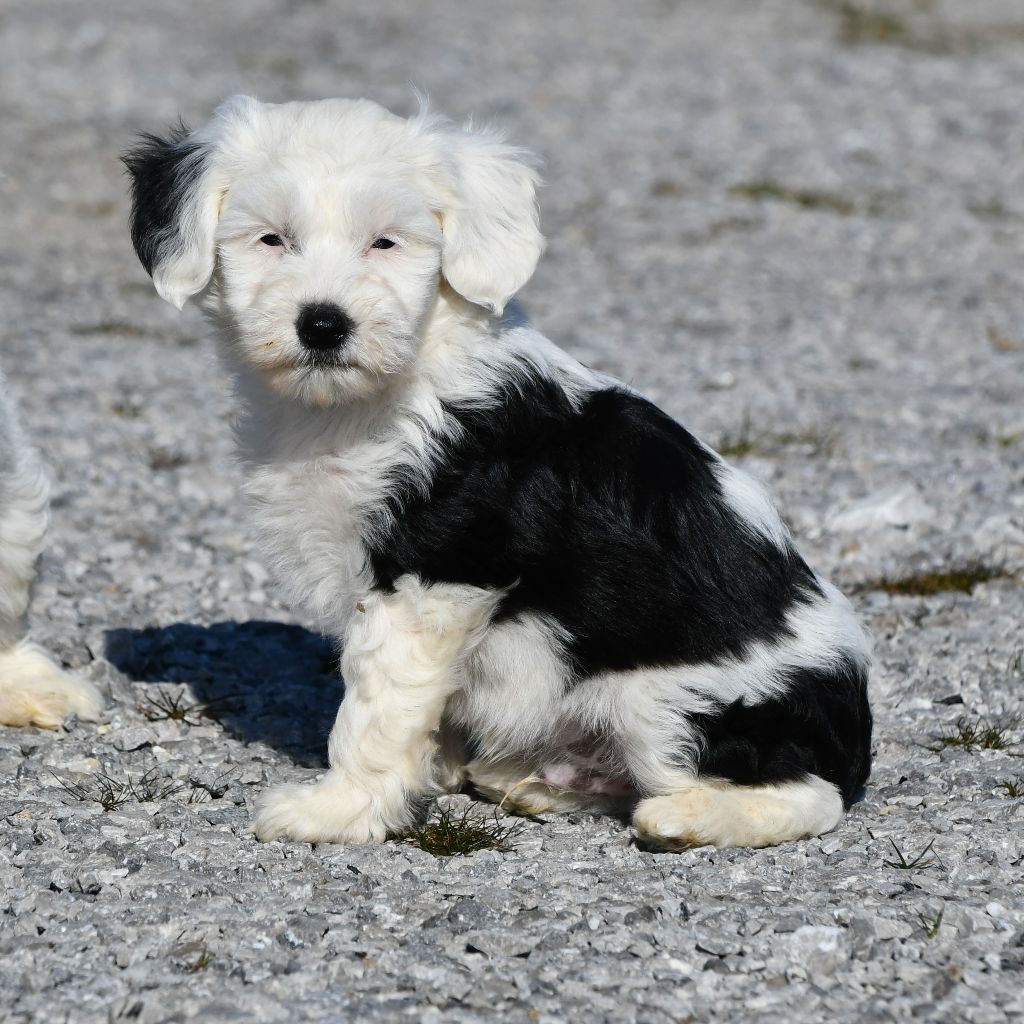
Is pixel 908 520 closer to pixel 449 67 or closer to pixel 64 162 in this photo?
pixel 64 162

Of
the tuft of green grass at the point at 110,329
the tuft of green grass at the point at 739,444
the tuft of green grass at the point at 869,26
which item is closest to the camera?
the tuft of green grass at the point at 739,444

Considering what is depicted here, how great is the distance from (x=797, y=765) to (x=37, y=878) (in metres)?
2.12

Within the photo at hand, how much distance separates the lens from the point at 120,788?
4.24 metres

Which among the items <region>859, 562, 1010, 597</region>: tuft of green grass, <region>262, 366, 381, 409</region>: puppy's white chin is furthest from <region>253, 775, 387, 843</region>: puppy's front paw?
<region>859, 562, 1010, 597</region>: tuft of green grass

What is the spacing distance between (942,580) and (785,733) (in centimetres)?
248

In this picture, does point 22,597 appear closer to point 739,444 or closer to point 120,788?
point 120,788

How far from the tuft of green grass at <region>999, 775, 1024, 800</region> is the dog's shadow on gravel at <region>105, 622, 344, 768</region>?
2176mm

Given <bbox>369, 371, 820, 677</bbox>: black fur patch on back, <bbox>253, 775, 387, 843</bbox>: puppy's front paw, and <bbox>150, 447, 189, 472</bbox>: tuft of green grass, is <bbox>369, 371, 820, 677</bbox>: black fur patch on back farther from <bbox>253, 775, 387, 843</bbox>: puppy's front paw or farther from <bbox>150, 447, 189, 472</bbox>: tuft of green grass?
<bbox>150, 447, 189, 472</bbox>: tuft of green grass

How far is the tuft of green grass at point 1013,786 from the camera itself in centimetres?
433

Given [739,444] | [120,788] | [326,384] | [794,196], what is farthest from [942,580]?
[794,196]

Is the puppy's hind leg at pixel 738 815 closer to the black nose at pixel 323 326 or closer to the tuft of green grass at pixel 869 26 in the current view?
the black nose at pixel 323 326

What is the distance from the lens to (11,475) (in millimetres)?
4816

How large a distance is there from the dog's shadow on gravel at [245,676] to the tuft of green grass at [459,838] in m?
0.68

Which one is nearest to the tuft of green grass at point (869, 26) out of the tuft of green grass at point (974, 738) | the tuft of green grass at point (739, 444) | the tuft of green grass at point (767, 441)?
the tuft of green grass at point (767, 441)
